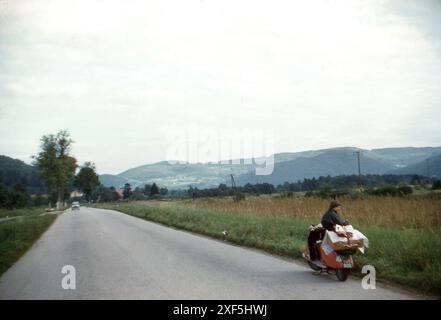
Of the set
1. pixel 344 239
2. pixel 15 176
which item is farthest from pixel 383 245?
pixel 15 176


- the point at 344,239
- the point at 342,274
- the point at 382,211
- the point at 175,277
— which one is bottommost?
the point at 175,277

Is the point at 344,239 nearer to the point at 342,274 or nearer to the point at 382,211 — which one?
the point at 342,274

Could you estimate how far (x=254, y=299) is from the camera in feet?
24.2

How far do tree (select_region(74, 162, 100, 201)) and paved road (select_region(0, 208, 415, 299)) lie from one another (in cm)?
11574

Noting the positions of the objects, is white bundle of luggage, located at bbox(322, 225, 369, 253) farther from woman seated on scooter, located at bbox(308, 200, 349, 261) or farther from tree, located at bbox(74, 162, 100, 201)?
tree, located at bbox(74, 162, 100, 201)

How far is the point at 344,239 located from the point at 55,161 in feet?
261

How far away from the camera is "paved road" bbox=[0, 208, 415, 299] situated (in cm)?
789

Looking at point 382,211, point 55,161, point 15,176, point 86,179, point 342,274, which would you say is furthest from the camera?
point 15,176

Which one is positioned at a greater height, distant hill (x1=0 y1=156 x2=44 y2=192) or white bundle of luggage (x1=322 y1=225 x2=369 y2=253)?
distant hill (x1=0 y1=156 x2=44 y2=192)

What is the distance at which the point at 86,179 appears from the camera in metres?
127

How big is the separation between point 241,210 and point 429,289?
18112 millimetres

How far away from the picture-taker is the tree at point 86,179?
126 m

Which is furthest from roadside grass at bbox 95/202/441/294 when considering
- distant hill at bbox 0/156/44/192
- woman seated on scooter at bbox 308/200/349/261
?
distant hill at bbox 0/156/44/192
